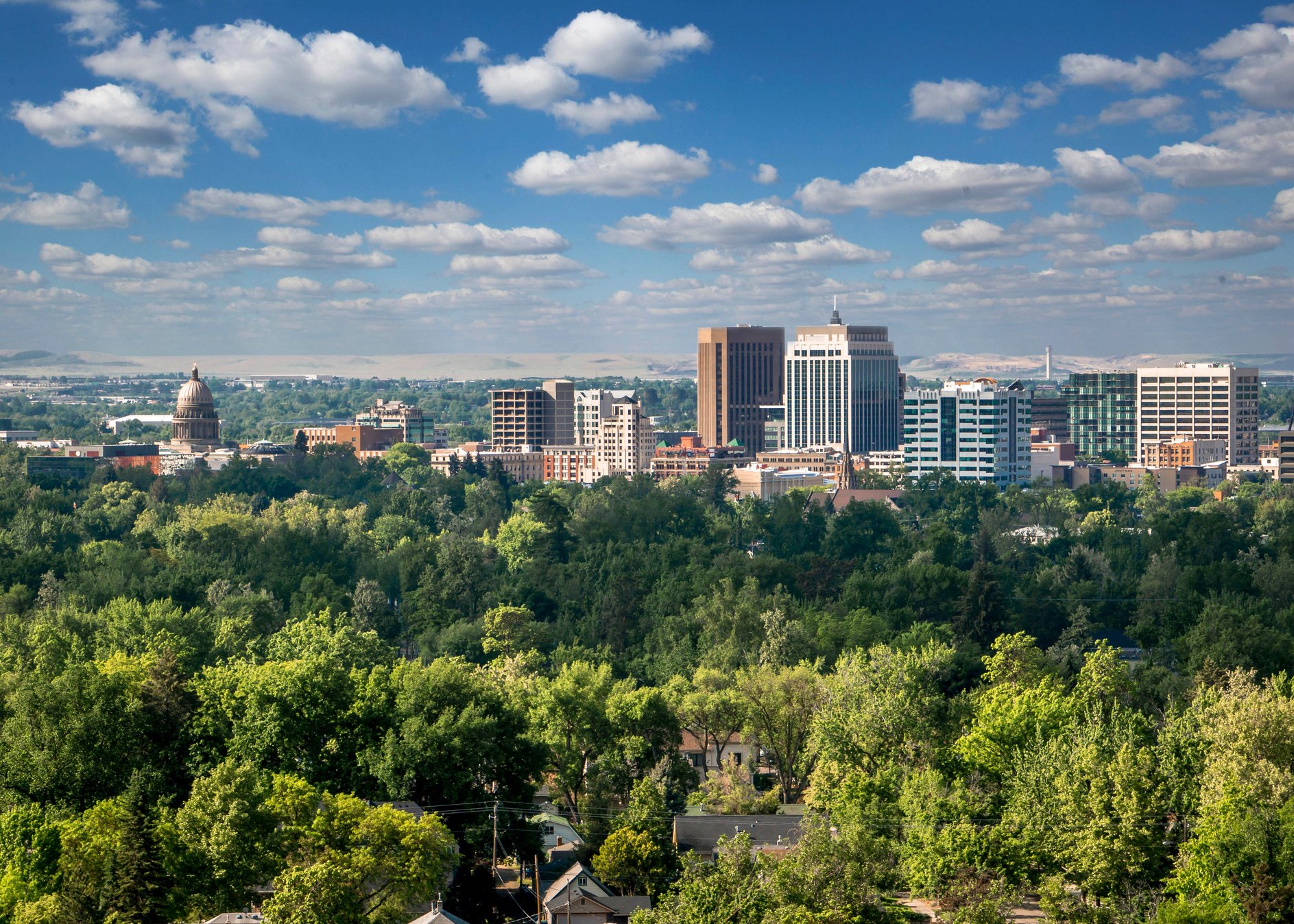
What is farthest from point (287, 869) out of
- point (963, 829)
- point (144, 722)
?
point (963, 829)

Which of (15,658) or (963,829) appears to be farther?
(15,658)

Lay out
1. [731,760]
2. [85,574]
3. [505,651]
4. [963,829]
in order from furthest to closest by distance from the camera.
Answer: [85,574] < [505,651] < [731,760] < [963,829]

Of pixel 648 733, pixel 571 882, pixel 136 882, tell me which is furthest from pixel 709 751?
pixel 136 882

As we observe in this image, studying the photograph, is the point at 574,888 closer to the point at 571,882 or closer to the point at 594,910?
the point at 571,882

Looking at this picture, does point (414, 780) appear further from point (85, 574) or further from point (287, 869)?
point (85, 574)

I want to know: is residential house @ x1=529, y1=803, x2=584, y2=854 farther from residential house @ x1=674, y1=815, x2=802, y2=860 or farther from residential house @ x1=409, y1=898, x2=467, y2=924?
residential house @ x1=409, y1=898, x2=467, y2=924

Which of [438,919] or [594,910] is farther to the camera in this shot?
[594,910]
